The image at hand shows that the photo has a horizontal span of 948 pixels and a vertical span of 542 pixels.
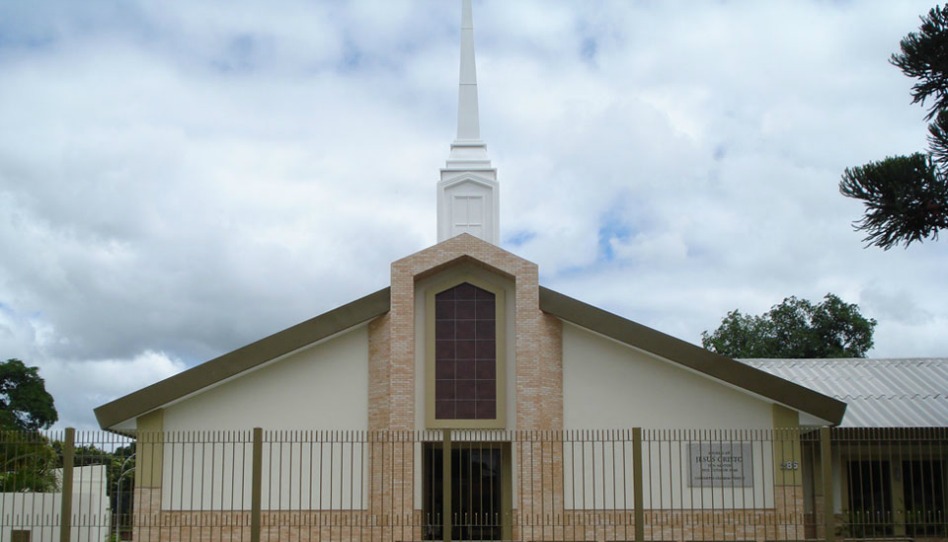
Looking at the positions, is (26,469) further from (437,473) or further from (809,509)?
(809,509)

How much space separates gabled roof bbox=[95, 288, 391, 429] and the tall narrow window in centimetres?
119

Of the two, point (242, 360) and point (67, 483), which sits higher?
point (242, 360)

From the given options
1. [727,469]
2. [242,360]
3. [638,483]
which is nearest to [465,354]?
[242,360]

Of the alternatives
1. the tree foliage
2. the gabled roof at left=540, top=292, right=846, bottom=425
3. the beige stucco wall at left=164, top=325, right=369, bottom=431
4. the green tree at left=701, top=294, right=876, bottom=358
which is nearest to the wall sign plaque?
the gabled roof at left=540, top=292, right=846, bottom=425

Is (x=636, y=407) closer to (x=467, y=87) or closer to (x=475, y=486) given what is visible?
(x=475, y=486)

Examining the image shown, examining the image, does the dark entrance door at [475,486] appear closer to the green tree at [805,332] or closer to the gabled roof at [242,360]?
the gabled roof at [242,360]

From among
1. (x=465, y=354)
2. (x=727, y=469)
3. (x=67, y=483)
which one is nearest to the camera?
(x=67, y=483)

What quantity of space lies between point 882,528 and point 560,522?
5.76 m

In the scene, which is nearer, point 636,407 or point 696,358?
point 696,358

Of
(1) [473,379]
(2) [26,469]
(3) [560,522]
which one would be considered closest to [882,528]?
(3) [560,522]

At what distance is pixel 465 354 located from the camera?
19.9m

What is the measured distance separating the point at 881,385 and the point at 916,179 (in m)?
6.09

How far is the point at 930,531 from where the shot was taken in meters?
21.0

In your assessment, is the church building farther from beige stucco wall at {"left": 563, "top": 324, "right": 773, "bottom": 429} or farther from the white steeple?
the white steeple
